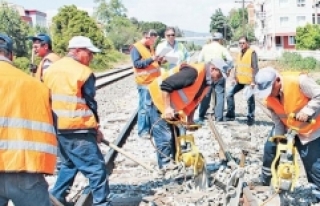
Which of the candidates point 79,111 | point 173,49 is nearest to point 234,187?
point 79,111

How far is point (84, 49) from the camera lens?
17.0 feet

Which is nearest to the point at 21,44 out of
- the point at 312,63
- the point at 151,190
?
the point at 312,63

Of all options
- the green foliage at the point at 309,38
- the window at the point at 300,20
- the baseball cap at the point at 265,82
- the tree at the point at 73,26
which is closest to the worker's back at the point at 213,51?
the baseball cap at the point at 265,82

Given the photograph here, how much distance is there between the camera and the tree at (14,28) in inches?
1548

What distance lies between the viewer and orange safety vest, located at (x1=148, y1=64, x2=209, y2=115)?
591cm

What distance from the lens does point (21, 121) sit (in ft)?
11.7

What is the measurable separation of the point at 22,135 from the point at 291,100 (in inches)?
105

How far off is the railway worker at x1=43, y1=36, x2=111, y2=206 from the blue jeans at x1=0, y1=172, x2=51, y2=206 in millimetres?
1419

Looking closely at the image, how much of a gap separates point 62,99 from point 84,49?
526mm

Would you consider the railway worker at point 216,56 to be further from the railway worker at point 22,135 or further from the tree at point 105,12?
the tree at point 105,12

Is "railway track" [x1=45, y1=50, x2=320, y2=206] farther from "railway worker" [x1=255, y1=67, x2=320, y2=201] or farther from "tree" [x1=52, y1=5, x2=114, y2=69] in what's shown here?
"tree" [x1=52, y1=5, x2=114, y2=69]

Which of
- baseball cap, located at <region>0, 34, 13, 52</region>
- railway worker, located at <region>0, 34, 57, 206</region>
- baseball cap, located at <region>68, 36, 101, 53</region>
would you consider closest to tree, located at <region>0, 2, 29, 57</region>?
baseball cap, located at <region>68, 36, 101, 53</region>

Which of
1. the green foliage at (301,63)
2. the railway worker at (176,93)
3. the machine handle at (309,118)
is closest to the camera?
the machine handle at (309,118)

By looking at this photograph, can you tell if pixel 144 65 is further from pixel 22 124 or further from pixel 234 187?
pixel 22 124
